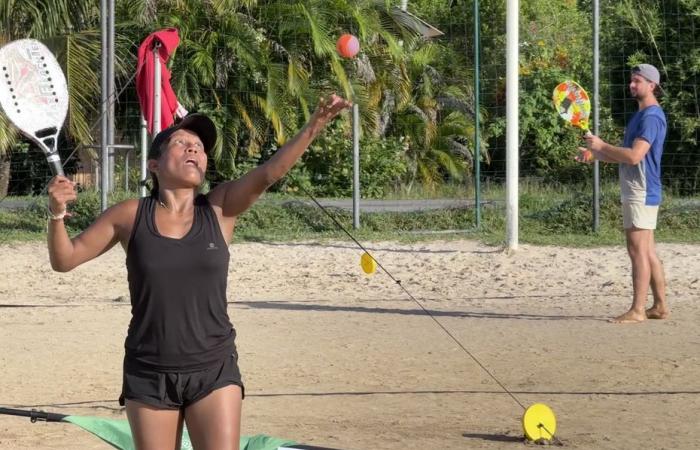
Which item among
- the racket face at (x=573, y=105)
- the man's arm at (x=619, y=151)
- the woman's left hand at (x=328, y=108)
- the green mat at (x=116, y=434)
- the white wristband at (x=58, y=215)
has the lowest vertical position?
the green mat at (x=116, y=434)

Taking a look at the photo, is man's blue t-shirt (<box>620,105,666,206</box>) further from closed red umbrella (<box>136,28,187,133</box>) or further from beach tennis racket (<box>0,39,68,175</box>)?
beach tennis racket (<box>0,39,68,175</box>)

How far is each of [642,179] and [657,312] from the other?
977 mm

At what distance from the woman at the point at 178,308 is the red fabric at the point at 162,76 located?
520 centimetres

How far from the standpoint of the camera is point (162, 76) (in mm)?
9195

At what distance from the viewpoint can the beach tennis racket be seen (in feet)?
16.0

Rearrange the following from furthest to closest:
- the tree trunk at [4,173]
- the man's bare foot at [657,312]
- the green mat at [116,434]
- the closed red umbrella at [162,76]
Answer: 1. the tree trunk at [4,173]
2. the closed red umbrella at [162,76]
3. the man's bare foot at [657,312]
4. the green mat at [116,434]

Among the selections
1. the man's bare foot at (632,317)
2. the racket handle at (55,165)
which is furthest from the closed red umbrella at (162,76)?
the racket handle at (55,165)

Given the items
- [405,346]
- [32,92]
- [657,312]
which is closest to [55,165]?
[32,92]

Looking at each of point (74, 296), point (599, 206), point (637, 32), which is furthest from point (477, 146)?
point (74, 296)

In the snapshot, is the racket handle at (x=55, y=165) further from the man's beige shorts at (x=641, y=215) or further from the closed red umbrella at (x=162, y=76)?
the man's beige shorts at (x=641, y=215)

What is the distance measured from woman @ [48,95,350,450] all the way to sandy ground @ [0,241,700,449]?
182 centimetres

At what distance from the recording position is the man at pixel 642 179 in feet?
27.6

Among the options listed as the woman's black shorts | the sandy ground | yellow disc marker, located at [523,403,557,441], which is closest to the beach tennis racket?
the woman's black shorts

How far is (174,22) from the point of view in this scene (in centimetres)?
1530
